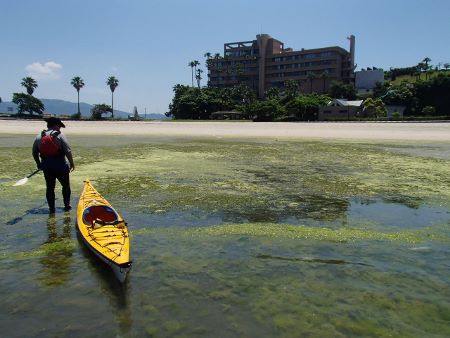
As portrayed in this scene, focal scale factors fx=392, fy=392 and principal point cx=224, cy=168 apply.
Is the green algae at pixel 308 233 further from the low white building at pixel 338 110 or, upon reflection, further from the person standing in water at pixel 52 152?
the low white building at pixel 338 110

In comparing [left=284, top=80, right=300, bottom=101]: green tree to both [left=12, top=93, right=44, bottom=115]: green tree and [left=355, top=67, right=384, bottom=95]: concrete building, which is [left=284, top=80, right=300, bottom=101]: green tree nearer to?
[left=355, top=67, right=384, bottom=95]: concrete building

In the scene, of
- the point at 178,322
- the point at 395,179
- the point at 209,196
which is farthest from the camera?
the point at 395,179

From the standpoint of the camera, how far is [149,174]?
53.7ft

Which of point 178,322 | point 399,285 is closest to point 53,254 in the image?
point 178,322

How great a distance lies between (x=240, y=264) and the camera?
6.80 metres

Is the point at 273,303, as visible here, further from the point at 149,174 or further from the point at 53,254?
the point at 149,174

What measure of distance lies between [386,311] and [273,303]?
149cm

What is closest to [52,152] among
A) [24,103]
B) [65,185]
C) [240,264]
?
[65,185]

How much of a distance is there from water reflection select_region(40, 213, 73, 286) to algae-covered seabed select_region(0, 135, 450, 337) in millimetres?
31

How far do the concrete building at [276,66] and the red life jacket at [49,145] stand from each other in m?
125

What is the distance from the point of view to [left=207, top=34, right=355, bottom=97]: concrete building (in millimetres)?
129625

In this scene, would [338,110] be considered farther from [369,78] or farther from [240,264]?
[240,264]

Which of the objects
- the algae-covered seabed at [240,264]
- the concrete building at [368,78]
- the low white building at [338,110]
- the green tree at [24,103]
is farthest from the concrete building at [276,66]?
the algae-covered seabed at [240,264]

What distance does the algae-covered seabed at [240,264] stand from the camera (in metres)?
4.91
